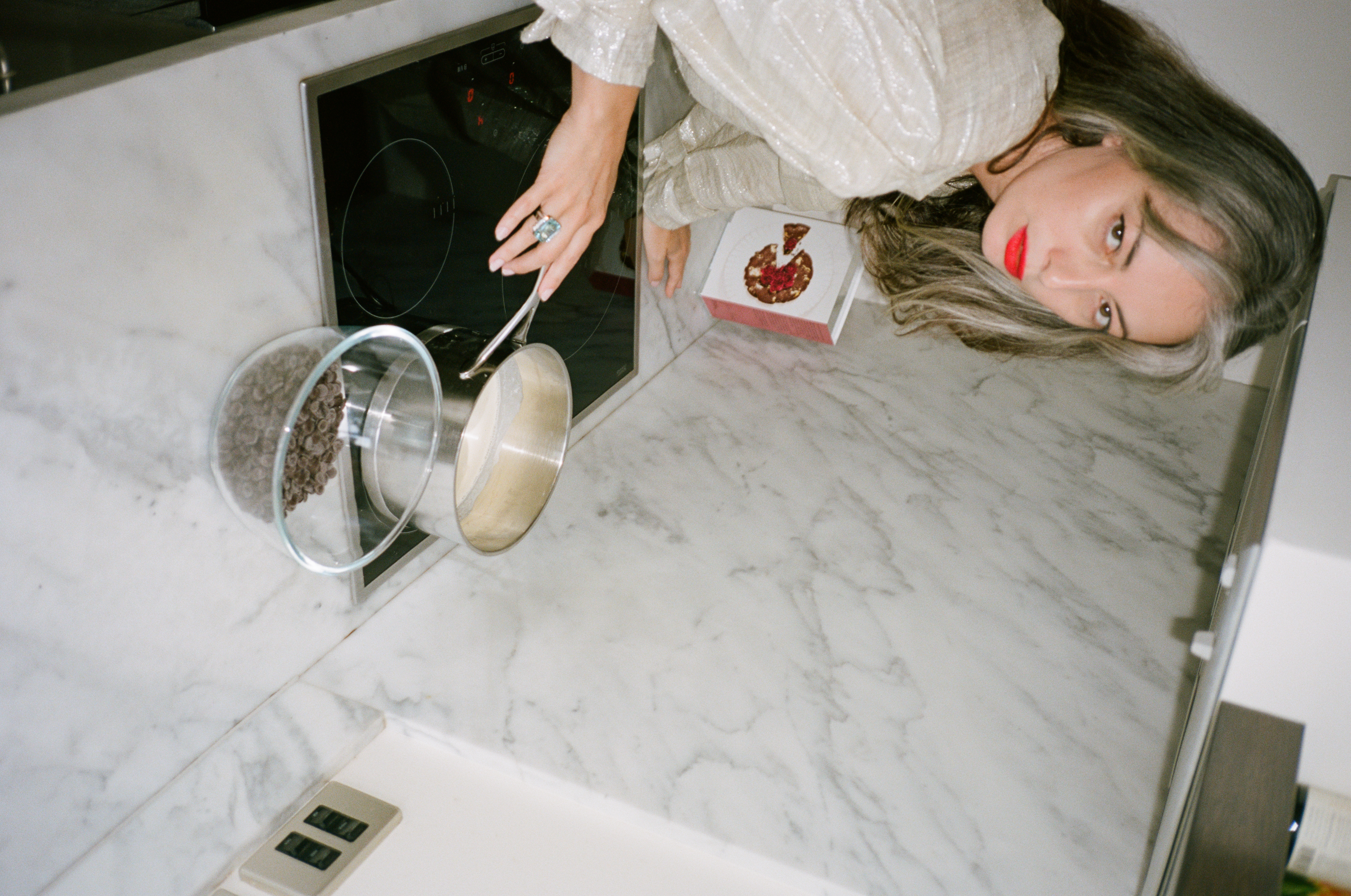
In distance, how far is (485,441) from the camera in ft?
2.95

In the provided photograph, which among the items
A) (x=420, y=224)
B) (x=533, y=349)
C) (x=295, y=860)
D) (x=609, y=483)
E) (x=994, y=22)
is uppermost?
(x=994, y=22)

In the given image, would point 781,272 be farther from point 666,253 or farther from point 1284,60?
point 1284,60

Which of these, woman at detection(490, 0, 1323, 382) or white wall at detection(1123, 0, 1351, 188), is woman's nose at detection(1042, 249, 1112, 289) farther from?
white wall at detection(1123, 0, 1351, 188)

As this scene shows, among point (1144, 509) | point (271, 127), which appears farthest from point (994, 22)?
point (1144, 509)

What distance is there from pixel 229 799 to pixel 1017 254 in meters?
0.86

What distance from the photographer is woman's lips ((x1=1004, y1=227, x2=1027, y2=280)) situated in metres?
0.92

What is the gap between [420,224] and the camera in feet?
2.71

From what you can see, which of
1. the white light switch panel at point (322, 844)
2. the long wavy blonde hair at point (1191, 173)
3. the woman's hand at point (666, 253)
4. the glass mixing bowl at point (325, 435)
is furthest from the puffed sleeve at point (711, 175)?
the white light switch panel at point (322, 844)

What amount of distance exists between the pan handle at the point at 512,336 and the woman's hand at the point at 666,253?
31 cm

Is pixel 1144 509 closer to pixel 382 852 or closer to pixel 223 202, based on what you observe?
pixel 382 852

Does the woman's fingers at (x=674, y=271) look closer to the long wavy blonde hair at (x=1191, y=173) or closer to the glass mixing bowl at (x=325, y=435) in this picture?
the long wavy blonde hair at (x=1191, y=173)

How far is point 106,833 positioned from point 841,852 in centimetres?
56

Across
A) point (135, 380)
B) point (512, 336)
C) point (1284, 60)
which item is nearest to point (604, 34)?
point (512, 336)

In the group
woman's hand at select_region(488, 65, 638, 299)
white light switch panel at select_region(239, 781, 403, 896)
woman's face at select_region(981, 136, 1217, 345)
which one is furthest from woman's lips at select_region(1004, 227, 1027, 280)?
white light switch panel at select_region(239, 781, 403, 896)
